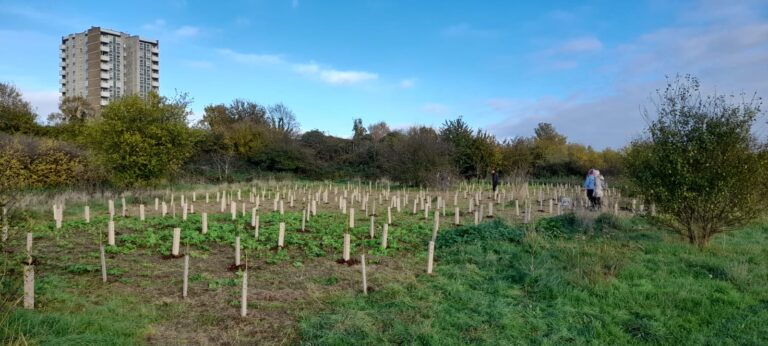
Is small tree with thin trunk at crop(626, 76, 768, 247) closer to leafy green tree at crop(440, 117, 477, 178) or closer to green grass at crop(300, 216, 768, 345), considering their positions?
green grass at crop(300, 216, 768, 345)

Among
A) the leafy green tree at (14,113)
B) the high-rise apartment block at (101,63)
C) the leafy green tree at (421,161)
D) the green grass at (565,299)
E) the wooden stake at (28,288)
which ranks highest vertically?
the high-rise apartment block at (101,63)

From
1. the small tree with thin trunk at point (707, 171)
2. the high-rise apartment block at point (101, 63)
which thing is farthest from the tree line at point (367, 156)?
the high-rise apartment block at point (101, 63)

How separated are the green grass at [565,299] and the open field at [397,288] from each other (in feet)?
0.08

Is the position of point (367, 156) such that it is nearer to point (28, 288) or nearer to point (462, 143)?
point (462, 143)

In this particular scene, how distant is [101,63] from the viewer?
6072cm

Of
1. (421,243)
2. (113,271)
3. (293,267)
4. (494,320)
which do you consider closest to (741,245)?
(421,243)

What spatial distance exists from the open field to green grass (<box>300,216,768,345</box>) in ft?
0.08

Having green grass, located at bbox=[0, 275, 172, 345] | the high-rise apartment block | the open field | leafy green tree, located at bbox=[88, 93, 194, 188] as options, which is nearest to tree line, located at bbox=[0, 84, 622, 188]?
leafy green tree, located at bbox=[88, 93, 194, 188]

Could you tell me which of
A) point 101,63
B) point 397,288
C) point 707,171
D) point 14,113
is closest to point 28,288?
point 397,288

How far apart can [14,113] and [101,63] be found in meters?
36.5

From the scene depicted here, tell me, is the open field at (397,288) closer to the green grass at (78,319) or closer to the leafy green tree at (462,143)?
the green grass at (78,319)

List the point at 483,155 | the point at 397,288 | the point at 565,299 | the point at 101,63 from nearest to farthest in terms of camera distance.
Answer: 1. the point at 565,299
2. the point at 397,288
3. the point at 483,155
4. the point at 101,63

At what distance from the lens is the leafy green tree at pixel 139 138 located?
1670 centimetres

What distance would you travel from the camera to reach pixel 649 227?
11414 mm
